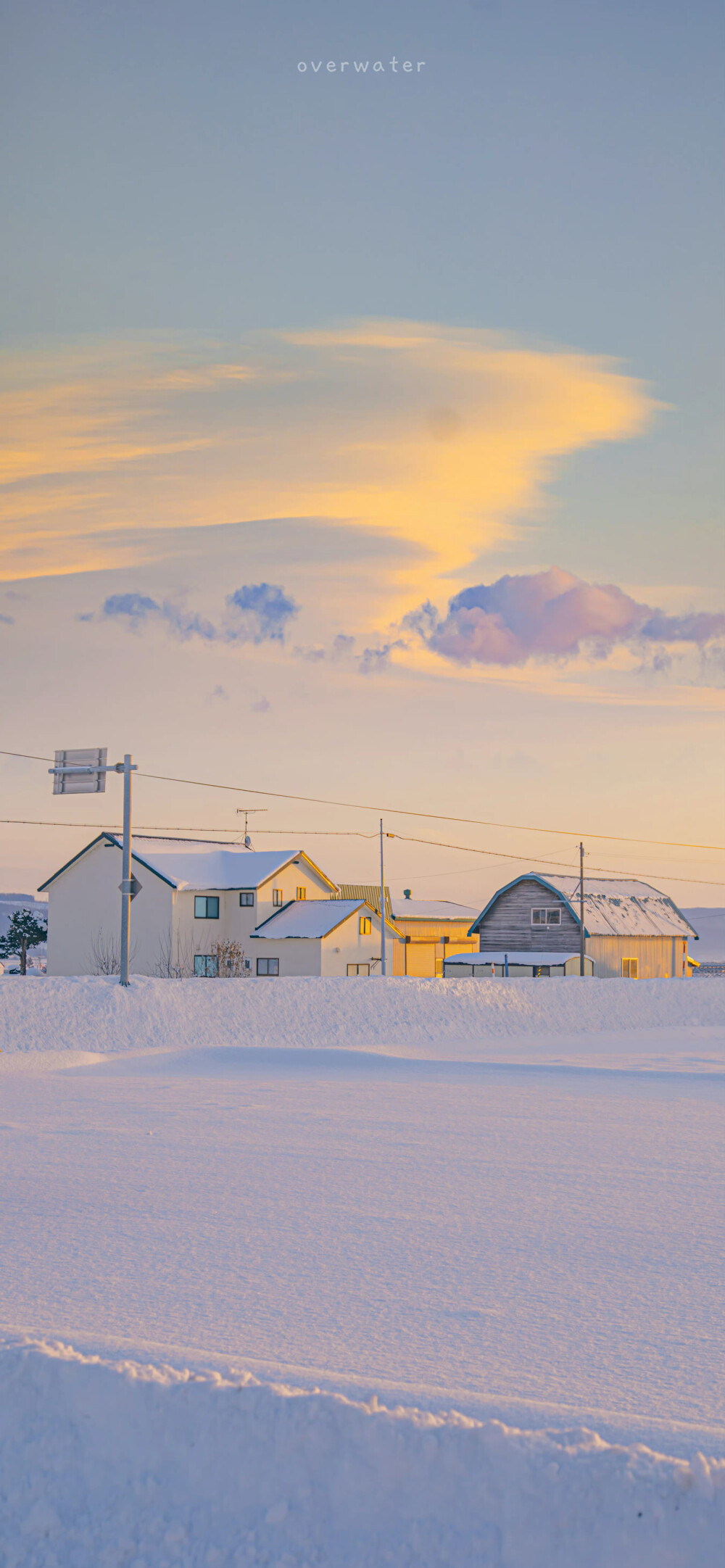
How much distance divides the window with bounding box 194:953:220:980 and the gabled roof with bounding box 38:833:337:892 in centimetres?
327

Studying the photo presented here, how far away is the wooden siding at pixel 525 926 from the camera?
62.2m

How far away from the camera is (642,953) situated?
64.2 m

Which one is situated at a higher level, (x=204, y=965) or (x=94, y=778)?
(x=94, y=778)

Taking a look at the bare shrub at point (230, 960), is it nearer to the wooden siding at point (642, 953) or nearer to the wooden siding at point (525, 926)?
the wooden siding at point (525, 926)

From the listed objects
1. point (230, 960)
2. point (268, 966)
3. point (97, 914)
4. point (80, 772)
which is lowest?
point (268, 966)

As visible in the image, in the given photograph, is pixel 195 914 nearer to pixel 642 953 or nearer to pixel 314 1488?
pixel 642 953

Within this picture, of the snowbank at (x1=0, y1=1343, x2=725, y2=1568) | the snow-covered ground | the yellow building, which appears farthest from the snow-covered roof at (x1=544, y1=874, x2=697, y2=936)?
the snowbank at (x1=0, y1=1343, x2=725, y2=1568)

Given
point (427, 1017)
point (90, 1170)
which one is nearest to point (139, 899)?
point (427, 1017)

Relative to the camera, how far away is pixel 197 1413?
4.65 meters

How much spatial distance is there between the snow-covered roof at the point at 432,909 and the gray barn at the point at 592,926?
24.7 meters

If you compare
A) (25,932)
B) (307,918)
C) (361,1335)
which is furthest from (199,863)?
(361,1335)

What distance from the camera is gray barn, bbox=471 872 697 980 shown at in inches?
2441

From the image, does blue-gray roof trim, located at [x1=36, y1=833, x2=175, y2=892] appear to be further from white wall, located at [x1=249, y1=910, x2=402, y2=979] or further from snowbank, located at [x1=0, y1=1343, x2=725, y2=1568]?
snowbank, located at [x1=0, y1=1343, x2=725, y2=1568]

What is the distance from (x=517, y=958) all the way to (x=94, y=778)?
1516 inches
